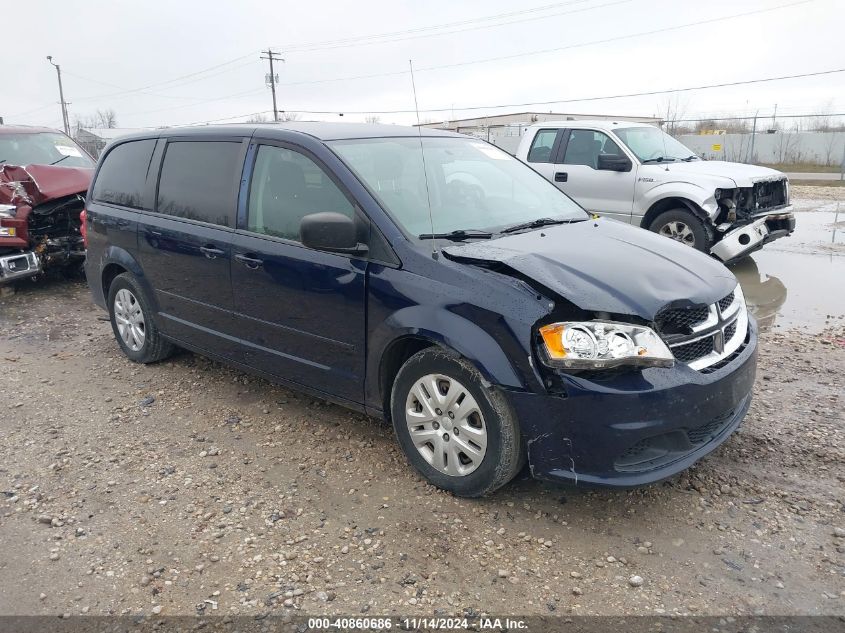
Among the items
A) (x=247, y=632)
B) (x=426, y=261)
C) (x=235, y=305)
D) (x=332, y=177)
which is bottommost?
(x=247, y=632)

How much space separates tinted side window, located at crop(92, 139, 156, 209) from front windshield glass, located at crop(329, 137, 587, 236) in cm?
199

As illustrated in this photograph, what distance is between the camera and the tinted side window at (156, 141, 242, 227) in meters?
4.14

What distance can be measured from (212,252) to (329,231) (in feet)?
4.19

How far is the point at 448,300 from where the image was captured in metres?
3.04

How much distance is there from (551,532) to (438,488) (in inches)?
24.3

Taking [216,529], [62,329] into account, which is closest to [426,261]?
[216,529]

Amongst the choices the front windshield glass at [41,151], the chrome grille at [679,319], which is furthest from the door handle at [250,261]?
the front windshield glass at [41,151]

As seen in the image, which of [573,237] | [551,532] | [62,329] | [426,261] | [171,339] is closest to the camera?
[551,532]

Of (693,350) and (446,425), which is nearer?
(693,350)

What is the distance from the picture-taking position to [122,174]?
17.0 feet

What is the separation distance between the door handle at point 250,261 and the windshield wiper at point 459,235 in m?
1.10

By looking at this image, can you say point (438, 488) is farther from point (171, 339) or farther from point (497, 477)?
point (171, 339)

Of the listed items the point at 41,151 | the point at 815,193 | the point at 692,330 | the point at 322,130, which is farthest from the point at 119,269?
the point at 815,193

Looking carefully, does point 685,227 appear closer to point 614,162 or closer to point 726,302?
point 614,162
